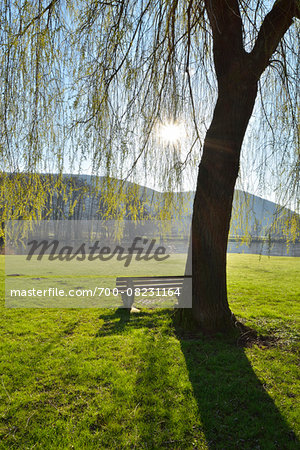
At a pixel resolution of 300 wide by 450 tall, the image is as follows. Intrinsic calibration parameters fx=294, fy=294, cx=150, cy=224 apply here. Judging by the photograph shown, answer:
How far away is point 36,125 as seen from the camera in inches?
111

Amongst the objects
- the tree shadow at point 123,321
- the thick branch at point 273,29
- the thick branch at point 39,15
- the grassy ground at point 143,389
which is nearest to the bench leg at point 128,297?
the tree shadow at point 123,321

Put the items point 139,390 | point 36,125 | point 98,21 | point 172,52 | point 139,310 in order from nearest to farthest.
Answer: point 36,125 → point 139,390 → point 98,21 → point 172,52 → point 139,310

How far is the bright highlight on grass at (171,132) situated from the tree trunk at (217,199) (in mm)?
423

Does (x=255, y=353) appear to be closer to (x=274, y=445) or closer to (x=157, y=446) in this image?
(x=274, y=445)

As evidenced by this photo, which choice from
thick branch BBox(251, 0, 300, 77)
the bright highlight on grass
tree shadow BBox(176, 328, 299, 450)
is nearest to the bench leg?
tree shadow BBox(176, 328, 299, 450)

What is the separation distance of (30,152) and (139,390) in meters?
2.67

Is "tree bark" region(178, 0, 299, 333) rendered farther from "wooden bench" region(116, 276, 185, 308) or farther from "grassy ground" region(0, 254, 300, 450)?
"wooden bench" region(116, 276, 185, 308)

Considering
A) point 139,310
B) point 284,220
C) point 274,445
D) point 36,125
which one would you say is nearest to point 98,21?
point 36,125

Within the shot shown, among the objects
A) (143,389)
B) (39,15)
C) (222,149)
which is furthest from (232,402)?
(39,15)

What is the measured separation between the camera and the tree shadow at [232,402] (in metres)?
2.43

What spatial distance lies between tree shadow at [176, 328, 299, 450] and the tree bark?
0.74m

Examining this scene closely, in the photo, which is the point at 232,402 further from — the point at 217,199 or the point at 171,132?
the point at 171,132

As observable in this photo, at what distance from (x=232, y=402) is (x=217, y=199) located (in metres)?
2.59

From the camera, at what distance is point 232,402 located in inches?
115
